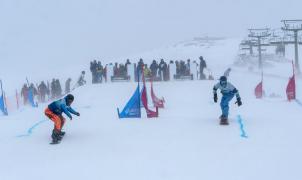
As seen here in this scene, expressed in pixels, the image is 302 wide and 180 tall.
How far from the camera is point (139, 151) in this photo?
945 centimetres

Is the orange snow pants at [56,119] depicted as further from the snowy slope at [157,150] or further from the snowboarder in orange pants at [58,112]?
the snowy slope at [157,150]

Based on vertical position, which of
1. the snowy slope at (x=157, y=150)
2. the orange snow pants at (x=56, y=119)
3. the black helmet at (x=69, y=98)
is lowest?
the snowy slope at (x=157, y=150)

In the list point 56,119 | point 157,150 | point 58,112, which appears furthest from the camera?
point 58,112

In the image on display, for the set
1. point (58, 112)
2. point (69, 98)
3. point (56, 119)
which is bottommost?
point (56, 119)

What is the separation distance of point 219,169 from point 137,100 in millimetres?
5805

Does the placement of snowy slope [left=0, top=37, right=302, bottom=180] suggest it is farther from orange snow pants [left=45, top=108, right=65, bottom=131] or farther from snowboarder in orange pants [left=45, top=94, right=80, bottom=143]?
orange snow pants [left=45, top=108, right=65, bottom=131]

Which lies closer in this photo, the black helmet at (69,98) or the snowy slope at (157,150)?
the snowy slope at (157,150)

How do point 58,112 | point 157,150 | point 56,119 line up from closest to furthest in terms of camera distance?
point 157,150 < point 56,119 < point 58,112

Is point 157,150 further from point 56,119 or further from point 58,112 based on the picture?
point 58,112

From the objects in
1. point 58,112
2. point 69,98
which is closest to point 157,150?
point 69,98

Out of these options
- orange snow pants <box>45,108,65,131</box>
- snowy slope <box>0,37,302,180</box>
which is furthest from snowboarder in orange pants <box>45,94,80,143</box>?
snowy slope <box>0,37,302,180</box>

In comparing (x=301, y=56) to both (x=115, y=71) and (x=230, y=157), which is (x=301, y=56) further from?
(x=230, y=157)

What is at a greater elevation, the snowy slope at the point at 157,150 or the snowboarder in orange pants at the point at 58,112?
the snowboarder in orange pants at the point at 58,112

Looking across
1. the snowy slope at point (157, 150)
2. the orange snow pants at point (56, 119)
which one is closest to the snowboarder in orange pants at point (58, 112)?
the orange snow pants at point (56, 119)
